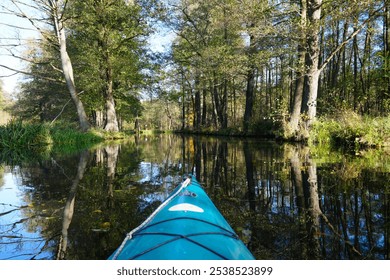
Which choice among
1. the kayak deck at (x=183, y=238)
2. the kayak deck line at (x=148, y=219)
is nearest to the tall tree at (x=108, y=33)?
the kayak deck line at (x=148, y=219)

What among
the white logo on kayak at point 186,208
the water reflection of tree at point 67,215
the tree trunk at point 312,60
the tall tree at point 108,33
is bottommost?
the water reflection of tree at point 67,215

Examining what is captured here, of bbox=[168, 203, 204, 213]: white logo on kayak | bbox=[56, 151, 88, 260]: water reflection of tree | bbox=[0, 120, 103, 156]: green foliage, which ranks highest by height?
bbox=[0, 120, 103, 156]: green foliage

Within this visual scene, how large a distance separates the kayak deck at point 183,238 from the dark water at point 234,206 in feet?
1.43

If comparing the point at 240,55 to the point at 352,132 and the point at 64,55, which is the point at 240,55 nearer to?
the point at 352,132

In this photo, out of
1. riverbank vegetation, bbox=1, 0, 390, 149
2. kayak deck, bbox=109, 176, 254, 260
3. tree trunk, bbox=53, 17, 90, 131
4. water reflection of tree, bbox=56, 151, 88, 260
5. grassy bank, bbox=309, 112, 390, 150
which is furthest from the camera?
tree trunk, bbox=53, 17, 90, 131

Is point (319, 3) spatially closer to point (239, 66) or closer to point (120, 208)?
point (239, 66)

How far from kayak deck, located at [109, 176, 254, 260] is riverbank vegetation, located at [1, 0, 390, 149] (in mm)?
7581

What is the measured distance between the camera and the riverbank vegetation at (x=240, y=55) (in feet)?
32.9

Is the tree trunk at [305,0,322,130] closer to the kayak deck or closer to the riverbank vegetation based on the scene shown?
the riverbank vegetation

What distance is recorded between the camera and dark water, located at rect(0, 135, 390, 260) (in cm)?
239

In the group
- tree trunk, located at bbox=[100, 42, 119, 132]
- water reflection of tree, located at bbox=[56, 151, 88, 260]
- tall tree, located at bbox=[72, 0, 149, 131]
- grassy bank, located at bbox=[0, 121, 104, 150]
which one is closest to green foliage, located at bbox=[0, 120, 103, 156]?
grassy bank, located at bbox=[0, 121, 104, 150]

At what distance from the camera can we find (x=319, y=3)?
10.2 meters

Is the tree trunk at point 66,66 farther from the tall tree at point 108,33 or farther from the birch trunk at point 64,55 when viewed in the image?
the tall tree at point 108,33
